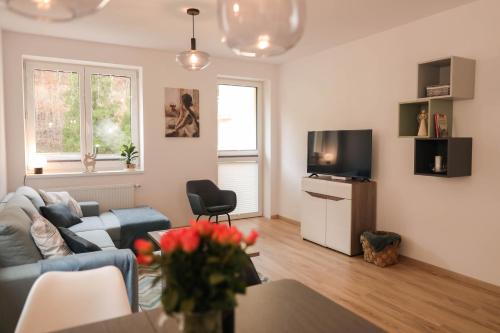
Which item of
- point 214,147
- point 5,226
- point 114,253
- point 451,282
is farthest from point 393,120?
point 5,226

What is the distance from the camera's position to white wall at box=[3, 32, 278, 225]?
14.5ft

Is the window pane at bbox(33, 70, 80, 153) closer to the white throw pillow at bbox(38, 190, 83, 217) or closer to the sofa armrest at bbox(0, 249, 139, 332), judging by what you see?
the white throw pillow at bbox(38, 190, 83, 217)

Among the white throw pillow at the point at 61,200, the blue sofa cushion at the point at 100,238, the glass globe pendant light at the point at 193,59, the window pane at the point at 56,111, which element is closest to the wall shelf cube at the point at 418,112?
the glass globe pendant light at the point at 193,59

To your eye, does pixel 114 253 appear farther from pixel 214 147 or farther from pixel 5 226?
pixel 214 147

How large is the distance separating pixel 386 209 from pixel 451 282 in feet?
3.49

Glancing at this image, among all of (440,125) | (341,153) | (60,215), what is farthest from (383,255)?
(60,215)

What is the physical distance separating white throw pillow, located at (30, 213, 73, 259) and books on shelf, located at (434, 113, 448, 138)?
340cm

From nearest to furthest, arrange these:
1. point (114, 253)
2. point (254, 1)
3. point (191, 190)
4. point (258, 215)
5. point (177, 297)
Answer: point (177, 297), point (254, 1), point (114, 253), point (191, 190), point (258, 215)

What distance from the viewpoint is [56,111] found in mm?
4863

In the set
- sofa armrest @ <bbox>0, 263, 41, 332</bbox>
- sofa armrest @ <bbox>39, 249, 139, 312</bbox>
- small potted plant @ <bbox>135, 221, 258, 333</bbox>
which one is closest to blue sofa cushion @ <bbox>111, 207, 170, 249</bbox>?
sofa armrest @ <bbox>39, 249, 139, 312</bbox>

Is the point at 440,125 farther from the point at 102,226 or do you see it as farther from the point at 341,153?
the point at 102,226

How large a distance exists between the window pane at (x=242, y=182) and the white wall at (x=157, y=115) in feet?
0.81

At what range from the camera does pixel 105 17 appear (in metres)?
3.87

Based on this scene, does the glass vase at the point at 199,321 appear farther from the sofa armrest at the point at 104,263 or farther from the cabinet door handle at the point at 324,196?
the cabinet door handle at the point at 324,196
